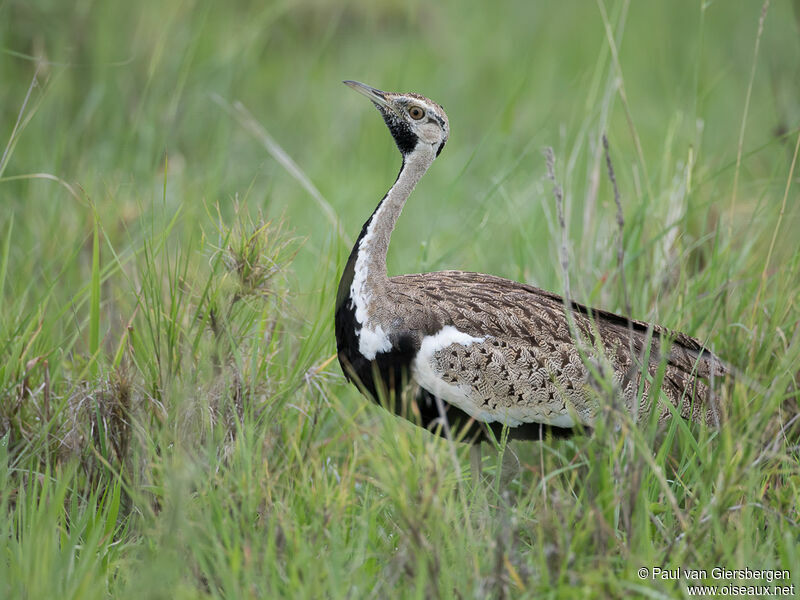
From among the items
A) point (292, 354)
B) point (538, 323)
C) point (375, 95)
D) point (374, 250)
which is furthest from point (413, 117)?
point (292, 354)

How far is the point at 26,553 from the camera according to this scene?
2.33 metres

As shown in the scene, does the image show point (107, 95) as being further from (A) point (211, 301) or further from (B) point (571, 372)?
(B) point (571, 372)

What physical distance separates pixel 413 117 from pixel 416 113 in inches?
0.7

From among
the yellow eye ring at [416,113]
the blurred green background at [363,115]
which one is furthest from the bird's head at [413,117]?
the blurred green background at [363,115]

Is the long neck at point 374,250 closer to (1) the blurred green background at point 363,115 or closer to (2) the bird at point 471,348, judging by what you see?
(2) the bird at point 471,348

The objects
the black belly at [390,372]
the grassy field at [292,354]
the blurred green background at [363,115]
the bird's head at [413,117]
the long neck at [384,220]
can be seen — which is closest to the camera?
the grassy field at [292,354]

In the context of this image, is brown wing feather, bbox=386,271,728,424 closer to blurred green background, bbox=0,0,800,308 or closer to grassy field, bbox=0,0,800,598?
grassy field, bbox=0,0,800,598

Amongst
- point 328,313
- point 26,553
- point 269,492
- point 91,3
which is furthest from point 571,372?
point 91,3

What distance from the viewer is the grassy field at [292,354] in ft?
7.89

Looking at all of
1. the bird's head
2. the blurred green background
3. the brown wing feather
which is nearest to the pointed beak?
the bird's head

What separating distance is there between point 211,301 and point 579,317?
4.28 ft

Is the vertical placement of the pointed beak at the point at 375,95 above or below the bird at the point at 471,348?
above

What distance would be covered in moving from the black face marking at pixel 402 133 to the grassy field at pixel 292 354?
1.55 feet

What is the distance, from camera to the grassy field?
240 centimetres
